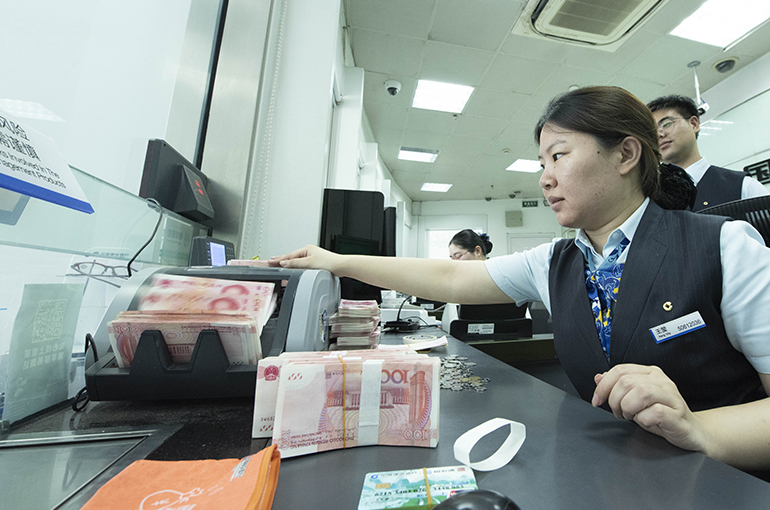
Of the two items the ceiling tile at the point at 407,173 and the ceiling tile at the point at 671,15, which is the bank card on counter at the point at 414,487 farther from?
the ceiling tile at the point at 407,173

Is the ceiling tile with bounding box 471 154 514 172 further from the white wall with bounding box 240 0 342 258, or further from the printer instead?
the printer

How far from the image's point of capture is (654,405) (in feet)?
1.40

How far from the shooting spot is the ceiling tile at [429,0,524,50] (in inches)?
102

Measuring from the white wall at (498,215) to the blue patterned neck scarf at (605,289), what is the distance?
6934 mm

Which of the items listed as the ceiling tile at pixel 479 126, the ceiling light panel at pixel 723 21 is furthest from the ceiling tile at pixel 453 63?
the ceiling light panel at pixel 723 21

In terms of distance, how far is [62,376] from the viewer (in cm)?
57

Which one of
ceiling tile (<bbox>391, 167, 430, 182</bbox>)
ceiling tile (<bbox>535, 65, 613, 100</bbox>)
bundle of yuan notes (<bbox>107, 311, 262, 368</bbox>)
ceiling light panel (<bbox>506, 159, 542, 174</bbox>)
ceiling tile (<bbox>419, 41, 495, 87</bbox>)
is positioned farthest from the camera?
ceiling tile (<bbox>391, 167, 430, 182</bbox>)

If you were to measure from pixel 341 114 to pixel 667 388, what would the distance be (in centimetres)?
307

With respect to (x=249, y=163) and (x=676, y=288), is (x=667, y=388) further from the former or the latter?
(x=249, y=163)

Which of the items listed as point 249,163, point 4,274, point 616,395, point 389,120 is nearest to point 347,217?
point 249,163

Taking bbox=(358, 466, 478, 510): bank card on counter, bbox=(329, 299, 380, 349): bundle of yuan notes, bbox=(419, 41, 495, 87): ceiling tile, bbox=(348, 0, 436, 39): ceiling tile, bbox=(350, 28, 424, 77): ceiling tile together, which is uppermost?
bbox=(419, 41, 495, 87): ceiling tile

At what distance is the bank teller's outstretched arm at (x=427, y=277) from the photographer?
37.2 inches

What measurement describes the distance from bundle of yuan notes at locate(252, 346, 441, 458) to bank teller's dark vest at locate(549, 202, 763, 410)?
0.44m

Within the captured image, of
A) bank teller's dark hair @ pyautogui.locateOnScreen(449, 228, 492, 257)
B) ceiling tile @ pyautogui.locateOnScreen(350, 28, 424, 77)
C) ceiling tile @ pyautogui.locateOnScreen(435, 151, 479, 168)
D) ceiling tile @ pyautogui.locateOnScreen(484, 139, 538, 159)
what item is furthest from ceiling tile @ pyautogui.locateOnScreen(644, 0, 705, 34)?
ceiling tile @ pyautogui.locateOnScreen(435, 151, 479, 168)
